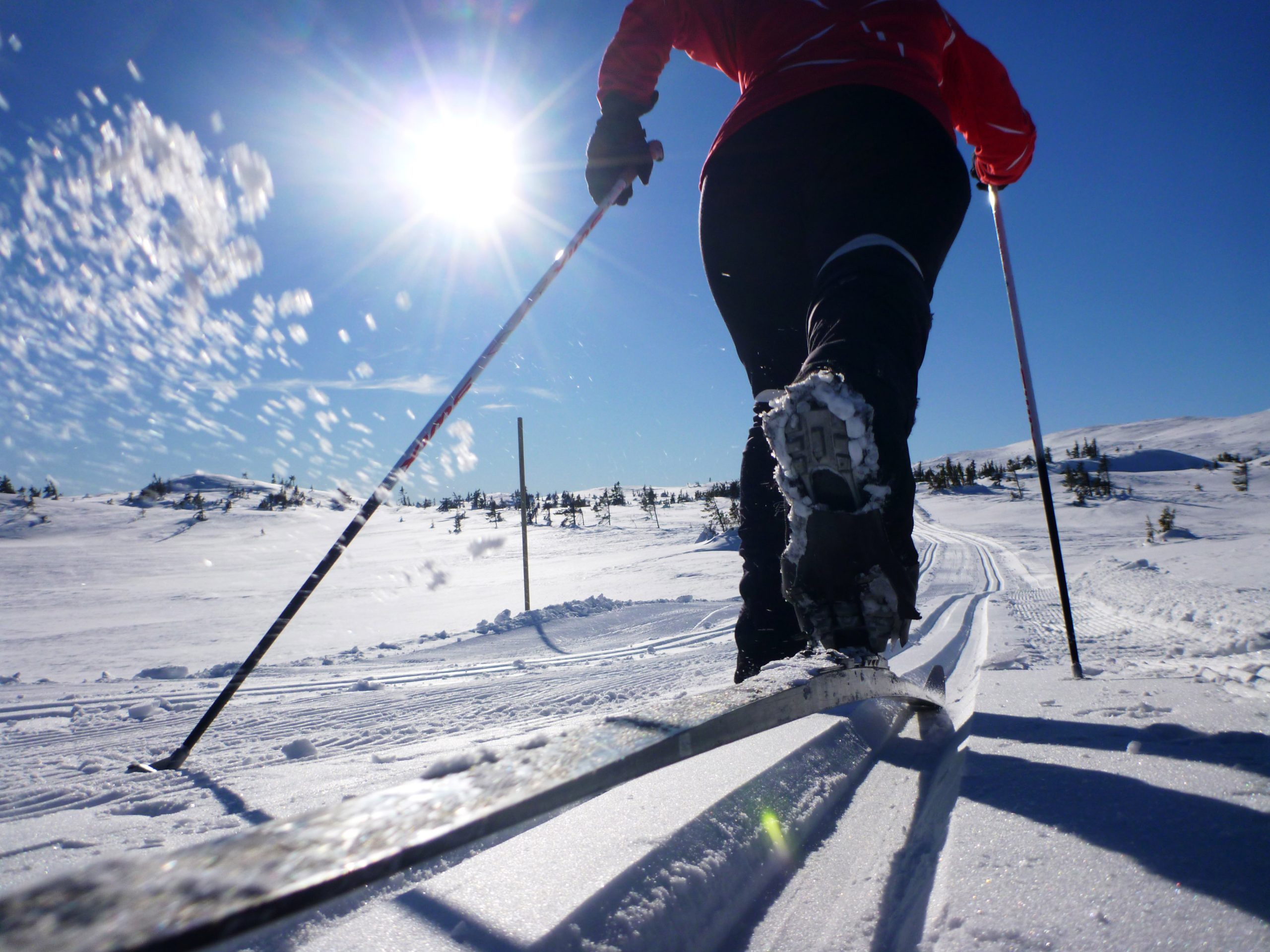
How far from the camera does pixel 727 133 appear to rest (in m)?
1.19

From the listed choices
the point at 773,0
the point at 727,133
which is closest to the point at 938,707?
the point at 727,133

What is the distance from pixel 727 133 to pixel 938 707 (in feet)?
3.99

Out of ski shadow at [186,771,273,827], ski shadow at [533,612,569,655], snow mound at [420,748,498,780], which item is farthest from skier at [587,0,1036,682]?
ski shadow at [533,612,569,655]

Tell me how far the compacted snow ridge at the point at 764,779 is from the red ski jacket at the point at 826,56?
40.2 inches

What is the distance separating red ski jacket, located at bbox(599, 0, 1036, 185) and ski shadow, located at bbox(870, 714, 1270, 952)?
103 centimetres

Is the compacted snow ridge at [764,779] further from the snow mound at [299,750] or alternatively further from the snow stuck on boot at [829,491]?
the snow stuck on boot at [829,491]

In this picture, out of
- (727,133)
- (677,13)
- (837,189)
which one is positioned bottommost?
(837,189)

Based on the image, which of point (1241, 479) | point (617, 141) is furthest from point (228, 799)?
point (1241, 479)

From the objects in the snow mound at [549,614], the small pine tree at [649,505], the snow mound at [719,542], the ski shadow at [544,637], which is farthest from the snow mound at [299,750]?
the small pine tree at [649,505]

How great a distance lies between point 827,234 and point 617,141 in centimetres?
67

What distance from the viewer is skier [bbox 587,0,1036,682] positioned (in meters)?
0.69

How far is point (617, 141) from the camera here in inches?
54.7

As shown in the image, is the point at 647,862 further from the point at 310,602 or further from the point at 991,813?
the point at 310,602

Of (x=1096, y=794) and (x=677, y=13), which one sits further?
(x=677, y=13)
